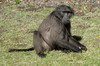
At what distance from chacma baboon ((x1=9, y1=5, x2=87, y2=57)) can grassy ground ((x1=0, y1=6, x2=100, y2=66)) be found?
0.15 meters

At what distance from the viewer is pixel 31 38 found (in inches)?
251

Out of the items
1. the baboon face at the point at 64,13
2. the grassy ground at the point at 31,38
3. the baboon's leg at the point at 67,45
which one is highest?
the baboon face at the point at 64,13

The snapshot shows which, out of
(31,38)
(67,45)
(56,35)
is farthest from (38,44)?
(31,38)

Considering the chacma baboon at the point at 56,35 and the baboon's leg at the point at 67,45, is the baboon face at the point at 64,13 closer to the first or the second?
the chacma baboon at the point at 56,35

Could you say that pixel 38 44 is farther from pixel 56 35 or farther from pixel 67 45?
pixel 67 45

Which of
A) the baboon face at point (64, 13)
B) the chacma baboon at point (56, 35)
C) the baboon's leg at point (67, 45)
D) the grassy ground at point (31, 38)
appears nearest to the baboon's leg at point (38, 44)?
the chacma baboon at point (56, 35)

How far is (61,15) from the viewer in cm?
528

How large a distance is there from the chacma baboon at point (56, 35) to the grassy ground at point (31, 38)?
153 millimetres

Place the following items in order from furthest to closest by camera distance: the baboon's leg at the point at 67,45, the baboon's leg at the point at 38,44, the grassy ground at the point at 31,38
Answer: the baboon's leg at the point at 38,44 < the baboon's leg at the point at 67,45 < the grassy ground at the point at 31,38

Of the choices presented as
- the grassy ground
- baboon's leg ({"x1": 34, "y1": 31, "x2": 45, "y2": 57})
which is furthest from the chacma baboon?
the grassy ground

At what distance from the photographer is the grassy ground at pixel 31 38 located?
4.66m

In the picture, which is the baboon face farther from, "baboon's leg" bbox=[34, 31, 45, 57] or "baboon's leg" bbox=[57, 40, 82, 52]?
"baboon's leg" bbox=[34, 31, 45, 57]

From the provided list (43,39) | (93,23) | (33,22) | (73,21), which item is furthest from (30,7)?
(43,39)

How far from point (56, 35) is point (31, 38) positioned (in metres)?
1.43
